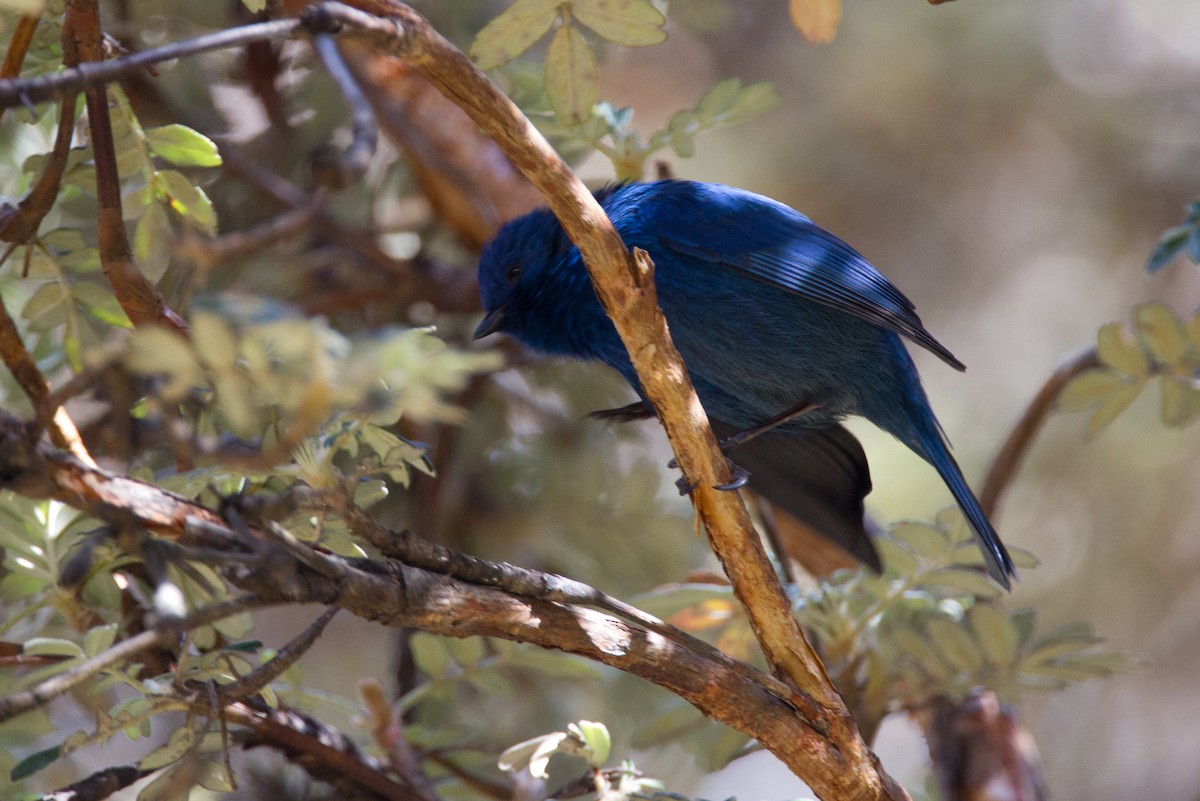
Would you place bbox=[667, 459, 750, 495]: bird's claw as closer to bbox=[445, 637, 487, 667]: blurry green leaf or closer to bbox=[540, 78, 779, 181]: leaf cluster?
bbox=[445, 637, 487, 667]: blurry green leaf

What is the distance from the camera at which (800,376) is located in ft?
9.53

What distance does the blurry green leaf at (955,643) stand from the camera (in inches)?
107

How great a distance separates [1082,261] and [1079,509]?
1366 millimetres

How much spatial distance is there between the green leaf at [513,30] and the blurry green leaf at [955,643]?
162 cm

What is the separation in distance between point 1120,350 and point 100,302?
223 centimetres

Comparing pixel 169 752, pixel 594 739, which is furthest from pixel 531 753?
pixel 169 752

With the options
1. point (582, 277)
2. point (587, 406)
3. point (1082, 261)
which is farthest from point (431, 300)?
point (1082, 261)

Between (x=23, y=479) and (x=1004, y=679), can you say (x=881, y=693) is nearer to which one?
(x=1004, y=679)

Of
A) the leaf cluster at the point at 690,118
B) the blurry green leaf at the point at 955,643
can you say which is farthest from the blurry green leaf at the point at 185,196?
the blurry green leaf at the point at 955,643

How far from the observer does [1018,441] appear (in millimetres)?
3352

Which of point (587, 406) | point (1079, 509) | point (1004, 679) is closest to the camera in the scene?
point (1004, 679)

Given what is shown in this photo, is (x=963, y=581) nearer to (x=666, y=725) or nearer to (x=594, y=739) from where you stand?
(x=666, y=725)

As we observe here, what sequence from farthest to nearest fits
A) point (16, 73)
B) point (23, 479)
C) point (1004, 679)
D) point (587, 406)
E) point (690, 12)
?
point (587, 406) < point (690, 12) < point (1004, 679) < point (16, 73) < point (23, 479)

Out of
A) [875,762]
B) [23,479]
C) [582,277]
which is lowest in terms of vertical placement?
[875,762]
